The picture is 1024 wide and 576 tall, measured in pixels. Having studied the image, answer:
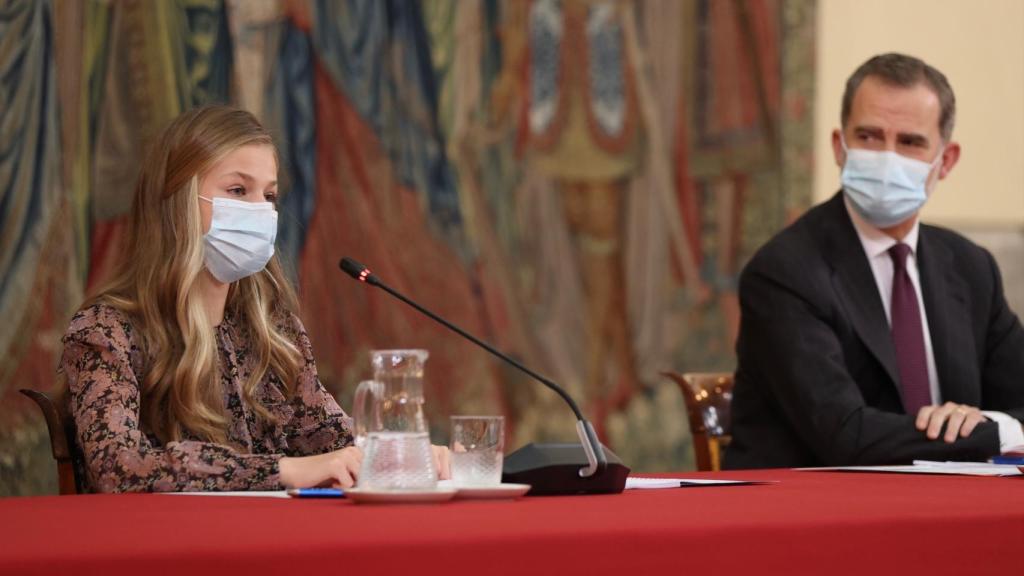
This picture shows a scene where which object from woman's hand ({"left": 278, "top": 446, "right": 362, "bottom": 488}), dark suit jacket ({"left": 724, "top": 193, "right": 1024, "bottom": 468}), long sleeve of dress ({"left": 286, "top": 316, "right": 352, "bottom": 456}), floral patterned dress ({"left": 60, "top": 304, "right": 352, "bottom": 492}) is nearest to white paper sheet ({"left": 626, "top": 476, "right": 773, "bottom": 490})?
woman's hand ({"left": 278, "top": 446, "right": 362, "bottom": 488})

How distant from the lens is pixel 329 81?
4.93 meters

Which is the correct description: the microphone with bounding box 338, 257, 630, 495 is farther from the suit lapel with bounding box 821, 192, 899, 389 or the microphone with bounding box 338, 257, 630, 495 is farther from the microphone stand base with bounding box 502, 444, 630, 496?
the suit lapel with bounding box 821, 192, 899, 389

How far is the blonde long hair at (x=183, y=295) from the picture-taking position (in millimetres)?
2568

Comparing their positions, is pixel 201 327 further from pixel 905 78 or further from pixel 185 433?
pixel 905 78

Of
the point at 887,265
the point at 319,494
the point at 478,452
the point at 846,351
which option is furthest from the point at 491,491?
the point at 887,265

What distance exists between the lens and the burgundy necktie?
3394 millimetres

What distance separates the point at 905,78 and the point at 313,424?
1.83 m

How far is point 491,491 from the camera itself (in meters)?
1.83

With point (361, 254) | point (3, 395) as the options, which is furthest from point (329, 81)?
point (3, 395)

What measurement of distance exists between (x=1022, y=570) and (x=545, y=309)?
3637mm

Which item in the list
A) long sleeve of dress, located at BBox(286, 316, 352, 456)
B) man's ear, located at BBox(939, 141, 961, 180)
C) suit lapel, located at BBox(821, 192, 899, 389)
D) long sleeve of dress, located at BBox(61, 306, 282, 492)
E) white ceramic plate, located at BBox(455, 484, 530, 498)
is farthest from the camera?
man's ear, located at BBox(939, 141, 961, 180)

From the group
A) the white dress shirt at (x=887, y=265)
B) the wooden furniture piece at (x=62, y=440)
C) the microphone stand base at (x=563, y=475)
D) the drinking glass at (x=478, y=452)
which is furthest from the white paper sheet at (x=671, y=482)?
the white dress shirt at (x=887, y=265)

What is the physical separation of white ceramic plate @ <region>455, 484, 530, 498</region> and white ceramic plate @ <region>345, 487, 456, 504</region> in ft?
0.24

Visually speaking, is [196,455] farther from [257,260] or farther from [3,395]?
[3,395]
